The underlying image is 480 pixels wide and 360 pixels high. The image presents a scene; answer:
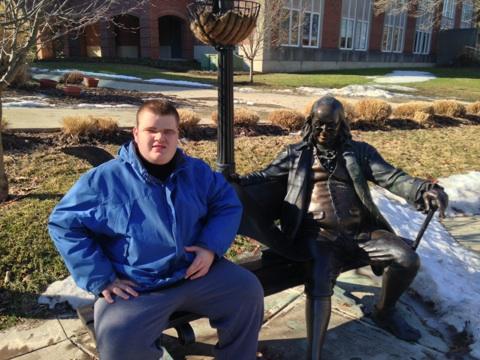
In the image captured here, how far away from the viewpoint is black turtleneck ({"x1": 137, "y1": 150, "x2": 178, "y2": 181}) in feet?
7.37

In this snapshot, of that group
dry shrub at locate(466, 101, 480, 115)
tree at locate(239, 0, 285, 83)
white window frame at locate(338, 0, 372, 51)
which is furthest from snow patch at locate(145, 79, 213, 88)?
white window frame at locate(338, 0, 372, 51)

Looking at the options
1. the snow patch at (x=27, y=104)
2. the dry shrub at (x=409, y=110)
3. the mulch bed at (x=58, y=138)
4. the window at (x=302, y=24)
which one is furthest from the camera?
the window at (x=302, y=24)

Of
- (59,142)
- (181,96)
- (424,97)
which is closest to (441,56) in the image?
(424,97)

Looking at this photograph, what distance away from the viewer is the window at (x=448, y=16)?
4335cm

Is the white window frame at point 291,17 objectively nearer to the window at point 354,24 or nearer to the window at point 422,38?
the window at point 354,24

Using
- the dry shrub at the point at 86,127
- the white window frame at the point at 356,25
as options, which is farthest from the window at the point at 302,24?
the dry shrub at the point at 86,127

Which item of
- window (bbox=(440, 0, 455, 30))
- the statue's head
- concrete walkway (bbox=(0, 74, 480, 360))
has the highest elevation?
window (bbox=(440, 0, 455, 30))

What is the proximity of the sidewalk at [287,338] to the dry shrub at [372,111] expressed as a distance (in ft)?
22.6

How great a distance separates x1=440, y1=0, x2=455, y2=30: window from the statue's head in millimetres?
45749

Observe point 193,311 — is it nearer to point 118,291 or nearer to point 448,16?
point 118,291

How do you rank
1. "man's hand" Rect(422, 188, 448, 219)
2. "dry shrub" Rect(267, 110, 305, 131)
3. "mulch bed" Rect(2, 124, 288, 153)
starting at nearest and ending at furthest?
1. "man's hand" Rect(422, 188, 448, 219)
2. "mulch bed" Rect(2, 124, 288, 153)
3. "dry shrub" Rect(267, 110, 305, 131)

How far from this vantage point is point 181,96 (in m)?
14.6

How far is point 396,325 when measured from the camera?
9.86 ft

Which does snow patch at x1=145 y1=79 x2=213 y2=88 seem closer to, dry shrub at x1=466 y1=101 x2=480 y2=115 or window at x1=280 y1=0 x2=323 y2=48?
window at x1=280 y1=0 x2=323 y2=48
